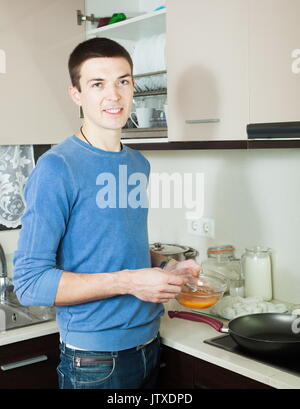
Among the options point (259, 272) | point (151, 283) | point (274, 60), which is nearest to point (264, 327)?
point (259, 272)

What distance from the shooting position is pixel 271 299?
7.11 feet

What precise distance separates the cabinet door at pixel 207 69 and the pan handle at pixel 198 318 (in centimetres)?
60

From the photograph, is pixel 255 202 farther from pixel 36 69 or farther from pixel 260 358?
pixel 36 69

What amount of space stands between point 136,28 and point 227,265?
39.9 inches

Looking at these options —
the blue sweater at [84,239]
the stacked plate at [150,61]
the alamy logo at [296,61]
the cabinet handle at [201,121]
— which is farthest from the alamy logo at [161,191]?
the alamy logo at [296,61]

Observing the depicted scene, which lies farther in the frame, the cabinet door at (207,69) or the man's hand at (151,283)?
the cabinet door at (207,69)

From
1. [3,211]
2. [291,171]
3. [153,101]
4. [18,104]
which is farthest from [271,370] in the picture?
[3,211]

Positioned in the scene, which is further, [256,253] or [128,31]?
[128,31]

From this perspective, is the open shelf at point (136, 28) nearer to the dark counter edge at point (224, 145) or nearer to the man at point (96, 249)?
the dark counter edge at point (224, 145)

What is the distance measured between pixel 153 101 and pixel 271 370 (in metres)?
1.15

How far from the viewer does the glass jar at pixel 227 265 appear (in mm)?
2180

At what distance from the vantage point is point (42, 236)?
4.83 feet

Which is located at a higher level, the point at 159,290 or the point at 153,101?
the point at 153,101

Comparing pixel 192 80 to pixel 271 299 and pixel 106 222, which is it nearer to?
pixel 106 222
